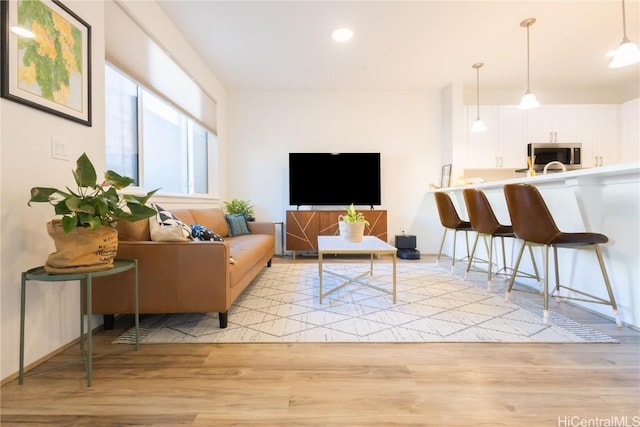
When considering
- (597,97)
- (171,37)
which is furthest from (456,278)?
(597,97)

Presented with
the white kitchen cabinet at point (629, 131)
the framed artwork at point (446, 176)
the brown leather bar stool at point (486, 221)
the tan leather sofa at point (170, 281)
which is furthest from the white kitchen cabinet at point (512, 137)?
the tan leather sofa at point (170, 281)

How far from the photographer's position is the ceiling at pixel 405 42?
109 inches

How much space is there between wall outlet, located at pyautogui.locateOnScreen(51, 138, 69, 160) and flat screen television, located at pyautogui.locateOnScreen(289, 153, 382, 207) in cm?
312

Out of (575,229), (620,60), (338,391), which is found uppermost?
(620,60)

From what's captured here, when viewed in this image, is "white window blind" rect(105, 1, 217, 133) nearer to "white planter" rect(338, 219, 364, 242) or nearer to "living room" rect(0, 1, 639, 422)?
"living room" rect(0, 1, 639, 422)

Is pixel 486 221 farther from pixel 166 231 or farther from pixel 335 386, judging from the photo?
pixel 166 231

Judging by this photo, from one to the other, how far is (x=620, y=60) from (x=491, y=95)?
2723 mm

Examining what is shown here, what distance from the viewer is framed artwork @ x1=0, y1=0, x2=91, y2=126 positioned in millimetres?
1404

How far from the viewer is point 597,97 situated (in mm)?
4871

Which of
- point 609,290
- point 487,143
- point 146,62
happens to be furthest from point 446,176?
point 146,62

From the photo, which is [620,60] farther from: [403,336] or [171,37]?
[171,37]

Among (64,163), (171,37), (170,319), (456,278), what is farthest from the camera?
(456,278)

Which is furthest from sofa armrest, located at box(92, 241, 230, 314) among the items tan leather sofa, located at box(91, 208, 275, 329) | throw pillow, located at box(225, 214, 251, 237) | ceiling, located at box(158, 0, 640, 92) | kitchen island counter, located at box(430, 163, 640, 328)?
kitchen island counter, located at box(430, 163, 640, 328)

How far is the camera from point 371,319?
215 cm
